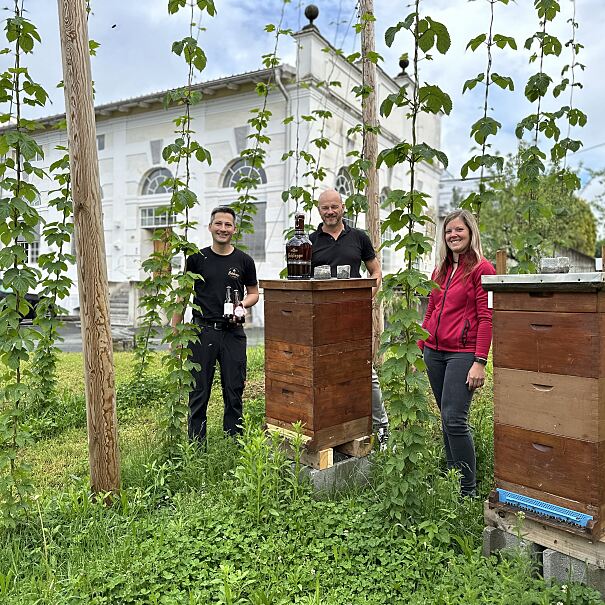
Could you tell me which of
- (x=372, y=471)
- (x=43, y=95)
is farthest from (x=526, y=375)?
(x=43, y=95)

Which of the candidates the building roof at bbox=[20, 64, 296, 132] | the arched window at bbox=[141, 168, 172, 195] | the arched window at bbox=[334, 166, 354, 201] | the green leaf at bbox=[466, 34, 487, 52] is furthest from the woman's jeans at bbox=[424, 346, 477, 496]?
the arched window at bbox=[141, 168, 172, 195]

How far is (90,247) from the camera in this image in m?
3.41

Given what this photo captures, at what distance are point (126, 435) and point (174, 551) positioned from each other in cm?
255

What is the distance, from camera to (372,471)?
12.5ft

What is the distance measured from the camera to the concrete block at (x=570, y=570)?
2521 mm

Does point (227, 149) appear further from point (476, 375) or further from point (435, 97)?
point (476, 375)

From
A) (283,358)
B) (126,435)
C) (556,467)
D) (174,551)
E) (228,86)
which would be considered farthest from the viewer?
(228,86)

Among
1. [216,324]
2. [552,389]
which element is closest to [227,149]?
[216,324]

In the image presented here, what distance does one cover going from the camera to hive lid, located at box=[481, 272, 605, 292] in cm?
247

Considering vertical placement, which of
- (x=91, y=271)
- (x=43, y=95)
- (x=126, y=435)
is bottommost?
→ (x=126, y=435)

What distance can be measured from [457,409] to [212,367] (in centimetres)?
200

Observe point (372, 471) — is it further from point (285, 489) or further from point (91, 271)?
point (91, 271)

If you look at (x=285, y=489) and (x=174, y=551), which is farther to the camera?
(x=285, y=489)

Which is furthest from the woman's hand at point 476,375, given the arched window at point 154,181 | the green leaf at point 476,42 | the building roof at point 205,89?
the arched window at point 154,181
